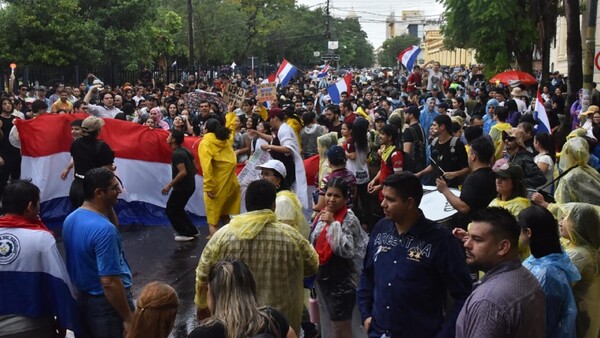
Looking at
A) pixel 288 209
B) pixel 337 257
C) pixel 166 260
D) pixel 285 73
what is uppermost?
pixel 285 73

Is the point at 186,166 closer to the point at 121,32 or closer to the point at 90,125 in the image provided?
the point at 90,125

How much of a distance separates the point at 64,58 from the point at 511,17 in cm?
1489

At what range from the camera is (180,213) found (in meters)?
10.5

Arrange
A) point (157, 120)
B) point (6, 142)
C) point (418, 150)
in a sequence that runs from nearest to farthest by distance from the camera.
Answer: point (418, 150) → point (6, 142) → point (157, 120)

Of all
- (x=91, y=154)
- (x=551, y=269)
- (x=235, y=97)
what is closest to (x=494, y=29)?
(x=235, y=97)

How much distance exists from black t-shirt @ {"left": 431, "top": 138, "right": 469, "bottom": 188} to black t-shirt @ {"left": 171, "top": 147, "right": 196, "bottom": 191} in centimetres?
343

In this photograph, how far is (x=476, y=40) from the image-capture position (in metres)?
24.7

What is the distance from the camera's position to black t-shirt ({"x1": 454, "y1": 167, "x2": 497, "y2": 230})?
20.4ft

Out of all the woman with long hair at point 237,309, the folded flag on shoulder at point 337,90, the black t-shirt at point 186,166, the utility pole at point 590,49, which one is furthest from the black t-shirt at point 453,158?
the folded flag on shoulder at point 337,90

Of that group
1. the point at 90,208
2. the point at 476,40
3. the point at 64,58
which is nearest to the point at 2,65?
the point at 64,58

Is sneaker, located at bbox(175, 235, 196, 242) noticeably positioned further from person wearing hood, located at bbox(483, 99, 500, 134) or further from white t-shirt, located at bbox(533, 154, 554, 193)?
person wearing hood, located at bbox(483, 99, 500, 134)

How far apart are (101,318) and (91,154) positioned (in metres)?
3.90

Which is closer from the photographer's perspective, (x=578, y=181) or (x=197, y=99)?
(x=578, y=181)

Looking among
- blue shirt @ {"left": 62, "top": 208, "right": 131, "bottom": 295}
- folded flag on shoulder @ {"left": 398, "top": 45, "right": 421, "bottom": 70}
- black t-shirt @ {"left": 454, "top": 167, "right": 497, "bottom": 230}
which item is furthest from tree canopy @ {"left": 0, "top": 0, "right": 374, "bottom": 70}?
blue shirt @ {"left": 62, "top": 208, "right": 131, "bottom": 295}
